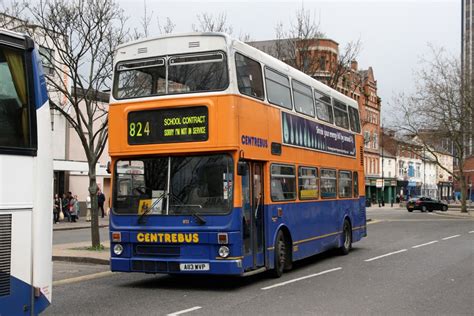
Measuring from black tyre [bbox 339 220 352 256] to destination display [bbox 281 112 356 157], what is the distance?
80.9 inches

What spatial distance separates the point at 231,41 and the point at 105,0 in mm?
7922

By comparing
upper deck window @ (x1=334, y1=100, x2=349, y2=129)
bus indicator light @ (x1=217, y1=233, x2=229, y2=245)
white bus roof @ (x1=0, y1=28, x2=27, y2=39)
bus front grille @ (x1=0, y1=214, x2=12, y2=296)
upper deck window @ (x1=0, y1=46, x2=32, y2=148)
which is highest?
upper deck window @ (x1=334, y1=100, x2=349, y2=129)

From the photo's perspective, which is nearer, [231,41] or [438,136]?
[231,41]

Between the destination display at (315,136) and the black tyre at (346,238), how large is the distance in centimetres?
205

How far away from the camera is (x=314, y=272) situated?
12.6 meters

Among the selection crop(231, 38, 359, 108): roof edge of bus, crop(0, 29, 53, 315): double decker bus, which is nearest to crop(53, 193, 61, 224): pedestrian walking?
crop(231, 38, 359, 108): roof edge of bus

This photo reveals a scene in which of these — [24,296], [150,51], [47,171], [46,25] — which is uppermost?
[46,25]

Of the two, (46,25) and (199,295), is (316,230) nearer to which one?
(199,295)

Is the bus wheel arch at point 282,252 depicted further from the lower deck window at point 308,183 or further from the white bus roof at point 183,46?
the white bus roof at point 183,46

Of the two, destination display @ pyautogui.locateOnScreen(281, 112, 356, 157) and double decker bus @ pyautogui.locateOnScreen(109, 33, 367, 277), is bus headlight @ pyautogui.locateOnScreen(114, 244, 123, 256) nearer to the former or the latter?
double decker bus @ pyautogui.locateOnScreen(109, 33, 367, 277)

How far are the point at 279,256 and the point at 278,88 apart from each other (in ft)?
11.3

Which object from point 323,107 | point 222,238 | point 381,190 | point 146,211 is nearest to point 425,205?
point 381,190

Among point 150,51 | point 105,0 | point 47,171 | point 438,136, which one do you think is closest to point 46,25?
point 105,0

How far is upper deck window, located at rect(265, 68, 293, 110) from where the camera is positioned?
1166 cm
